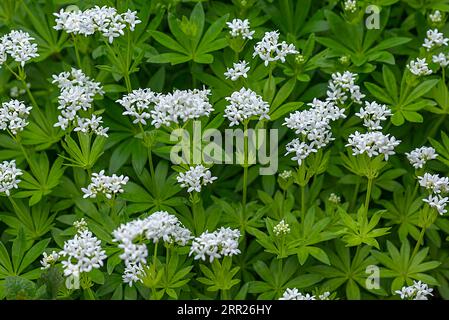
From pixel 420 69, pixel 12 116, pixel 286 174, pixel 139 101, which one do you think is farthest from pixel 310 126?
pixel 12 116

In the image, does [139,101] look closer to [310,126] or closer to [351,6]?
[310,126]

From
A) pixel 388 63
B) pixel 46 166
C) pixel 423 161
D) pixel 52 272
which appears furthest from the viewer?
pixel 388 63

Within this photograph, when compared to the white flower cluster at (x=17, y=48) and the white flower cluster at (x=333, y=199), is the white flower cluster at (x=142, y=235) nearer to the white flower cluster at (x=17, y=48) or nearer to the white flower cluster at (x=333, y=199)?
the white flower cluster at (x=333, y=199)

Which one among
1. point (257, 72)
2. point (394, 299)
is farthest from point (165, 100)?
point (394, 299)

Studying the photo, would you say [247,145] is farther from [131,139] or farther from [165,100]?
[131,139]

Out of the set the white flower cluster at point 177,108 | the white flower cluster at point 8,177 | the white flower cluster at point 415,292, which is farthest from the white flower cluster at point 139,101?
the white flower cluster at point 415,292

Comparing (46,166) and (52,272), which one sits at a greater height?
(46,166)

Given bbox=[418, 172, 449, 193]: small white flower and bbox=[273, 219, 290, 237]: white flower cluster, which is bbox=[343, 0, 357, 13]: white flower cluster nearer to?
bbox=[418, 172, 449, 193]: small white flower
